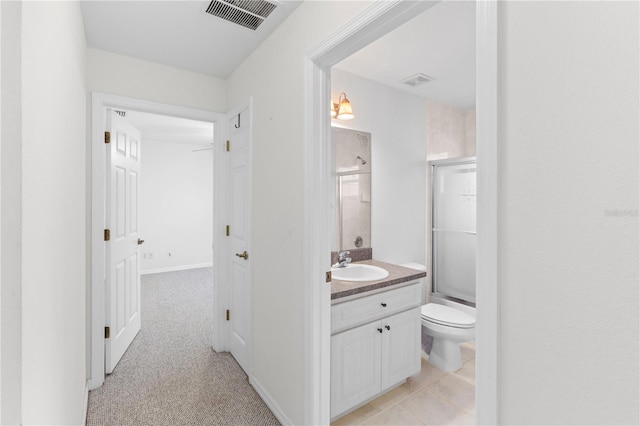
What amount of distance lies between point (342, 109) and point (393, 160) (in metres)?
0.89

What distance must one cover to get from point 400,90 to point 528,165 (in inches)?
98.9

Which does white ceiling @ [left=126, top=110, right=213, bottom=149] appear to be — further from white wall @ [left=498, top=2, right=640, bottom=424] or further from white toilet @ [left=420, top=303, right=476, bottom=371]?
white wall @ [left=498, top=2, right=640, bottom=424]

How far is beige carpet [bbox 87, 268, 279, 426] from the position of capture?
1.89 m

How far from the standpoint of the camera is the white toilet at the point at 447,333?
7.67 feet

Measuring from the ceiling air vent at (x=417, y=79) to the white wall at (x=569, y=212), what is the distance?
2010mm

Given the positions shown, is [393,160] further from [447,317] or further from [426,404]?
[426,404]

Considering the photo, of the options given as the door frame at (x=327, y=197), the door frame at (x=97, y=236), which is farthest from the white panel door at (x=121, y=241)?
the door frame at (x=327, y=197)

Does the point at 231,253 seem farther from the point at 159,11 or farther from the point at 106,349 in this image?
the point at 159,11

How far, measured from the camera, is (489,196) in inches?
32.7

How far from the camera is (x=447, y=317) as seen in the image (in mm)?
2543

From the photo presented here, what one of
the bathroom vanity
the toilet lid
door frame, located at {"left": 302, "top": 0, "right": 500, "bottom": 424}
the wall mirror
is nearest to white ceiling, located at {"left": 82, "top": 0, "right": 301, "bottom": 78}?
door frame, located at {"left": 302, "top": 0, "right": 500, "bottom": 424}

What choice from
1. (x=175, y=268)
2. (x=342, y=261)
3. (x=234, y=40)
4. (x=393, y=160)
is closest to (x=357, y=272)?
(x=342, y=261)

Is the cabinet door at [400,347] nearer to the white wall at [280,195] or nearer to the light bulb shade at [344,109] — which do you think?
the white wall at [280,195]

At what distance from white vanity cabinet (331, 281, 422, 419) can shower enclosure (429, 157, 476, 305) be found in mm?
1339
